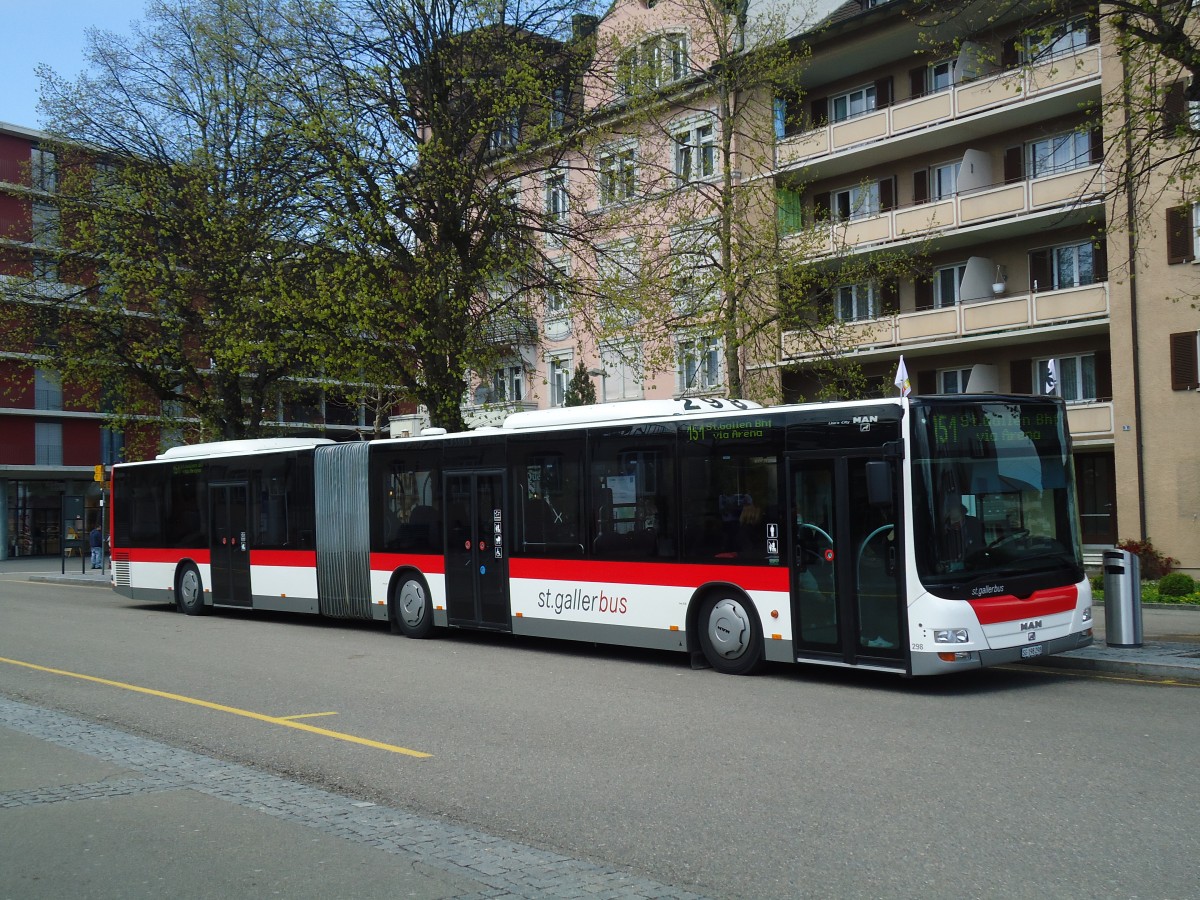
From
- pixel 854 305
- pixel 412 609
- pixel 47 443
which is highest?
pixel 854 305

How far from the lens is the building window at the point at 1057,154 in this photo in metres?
31.9

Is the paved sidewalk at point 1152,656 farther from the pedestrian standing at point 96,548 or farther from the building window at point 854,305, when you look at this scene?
the pedestrian standing at point 96,548

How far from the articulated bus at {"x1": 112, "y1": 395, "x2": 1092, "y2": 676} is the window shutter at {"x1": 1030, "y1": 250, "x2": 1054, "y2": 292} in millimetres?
21243

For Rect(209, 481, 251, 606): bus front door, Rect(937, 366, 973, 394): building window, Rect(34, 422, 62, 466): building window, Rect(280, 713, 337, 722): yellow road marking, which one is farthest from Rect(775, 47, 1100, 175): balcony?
Rect(34, 422, 62, 466): building window

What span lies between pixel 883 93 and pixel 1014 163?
496 cm

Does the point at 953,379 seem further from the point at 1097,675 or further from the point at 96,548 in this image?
the point at 96,548

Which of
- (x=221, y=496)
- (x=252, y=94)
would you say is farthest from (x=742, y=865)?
(x=252, y=94)

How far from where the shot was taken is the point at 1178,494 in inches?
1184

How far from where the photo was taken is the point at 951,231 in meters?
33.6

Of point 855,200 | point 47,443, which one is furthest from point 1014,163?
point 47,443

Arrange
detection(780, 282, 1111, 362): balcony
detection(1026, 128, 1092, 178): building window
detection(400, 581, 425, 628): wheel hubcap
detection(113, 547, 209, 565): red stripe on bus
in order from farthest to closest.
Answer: detection(1026, 128, 1092, 178): building window
detection(780, 282, 1111, 362): balcony
detection(113, 547, 209, 565): red stripe on bus
detection(400, 581, 425, 628): wheel hubcap

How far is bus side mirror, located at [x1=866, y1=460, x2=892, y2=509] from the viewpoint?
11531 millimetres

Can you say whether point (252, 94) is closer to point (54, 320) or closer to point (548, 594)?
point (54, 320)

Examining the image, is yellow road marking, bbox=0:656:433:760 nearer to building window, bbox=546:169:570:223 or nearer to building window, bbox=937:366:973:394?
building window, bbox=546:169:570:223
